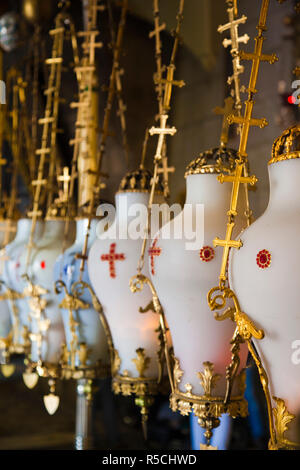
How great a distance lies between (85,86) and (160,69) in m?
0.62

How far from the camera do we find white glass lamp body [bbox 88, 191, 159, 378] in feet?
4.49

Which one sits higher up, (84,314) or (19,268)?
(19,268)

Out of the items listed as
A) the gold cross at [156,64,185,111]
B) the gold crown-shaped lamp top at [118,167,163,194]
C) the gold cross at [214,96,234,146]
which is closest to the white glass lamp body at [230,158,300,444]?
the gold cross at [214,96,234,146]

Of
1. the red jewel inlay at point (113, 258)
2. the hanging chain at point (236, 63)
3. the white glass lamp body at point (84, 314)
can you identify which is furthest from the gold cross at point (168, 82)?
the white glass lamp body at point (84, 314)

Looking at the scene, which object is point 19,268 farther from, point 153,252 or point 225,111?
point 225,111

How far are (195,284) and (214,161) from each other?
9.9 inches

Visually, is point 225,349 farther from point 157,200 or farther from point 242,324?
point 157,200

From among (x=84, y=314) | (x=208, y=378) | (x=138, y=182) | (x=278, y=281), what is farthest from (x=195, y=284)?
(x=84, y=314)

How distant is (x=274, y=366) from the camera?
89cm

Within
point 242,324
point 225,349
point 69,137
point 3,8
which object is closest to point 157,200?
point 225,349

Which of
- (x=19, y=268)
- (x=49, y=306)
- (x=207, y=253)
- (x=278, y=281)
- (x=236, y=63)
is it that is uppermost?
(x=236, y=63)

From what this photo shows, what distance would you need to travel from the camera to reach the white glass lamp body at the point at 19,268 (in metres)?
1.95

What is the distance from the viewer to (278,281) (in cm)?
83

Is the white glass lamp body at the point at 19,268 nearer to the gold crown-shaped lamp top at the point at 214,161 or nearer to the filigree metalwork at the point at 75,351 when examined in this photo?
the filigree metalwork at the point at 75,351
